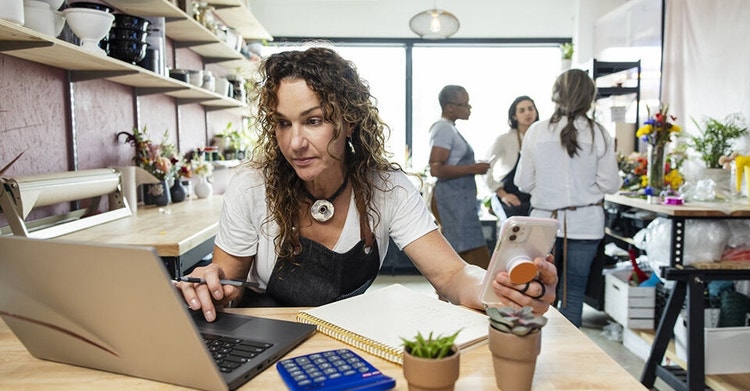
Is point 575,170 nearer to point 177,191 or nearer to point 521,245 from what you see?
point 521,245

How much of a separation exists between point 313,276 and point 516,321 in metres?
0.71

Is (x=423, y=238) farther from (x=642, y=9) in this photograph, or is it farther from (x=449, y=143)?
(x=642, y=9)

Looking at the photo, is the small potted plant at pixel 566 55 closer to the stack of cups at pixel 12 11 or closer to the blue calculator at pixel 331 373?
the stack of cups at pixel 12 11

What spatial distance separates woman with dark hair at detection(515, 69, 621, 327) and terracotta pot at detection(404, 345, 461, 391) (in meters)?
2.05

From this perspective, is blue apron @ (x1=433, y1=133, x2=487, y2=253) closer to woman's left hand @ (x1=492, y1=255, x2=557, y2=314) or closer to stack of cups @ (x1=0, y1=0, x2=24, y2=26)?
woman's left hand @ (x1=492, y1=255, x2=557, y2=314)

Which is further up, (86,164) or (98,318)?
(86,164)

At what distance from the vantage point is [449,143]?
3184 mm

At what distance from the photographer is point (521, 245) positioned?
0.87 metres

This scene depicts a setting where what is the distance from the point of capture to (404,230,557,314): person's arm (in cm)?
94

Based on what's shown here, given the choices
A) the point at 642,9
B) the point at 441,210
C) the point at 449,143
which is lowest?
the point at 441,210

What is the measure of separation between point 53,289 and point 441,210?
2.74 metres

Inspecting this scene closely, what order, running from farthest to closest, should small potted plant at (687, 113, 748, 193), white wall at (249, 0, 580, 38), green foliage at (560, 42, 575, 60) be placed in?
white wall at (249, 0, 580, 38), green foliage at (560, 42, 575, 60), small potted plant at (687, 113, 748, 193)

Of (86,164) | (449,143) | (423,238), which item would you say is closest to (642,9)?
(449,143)

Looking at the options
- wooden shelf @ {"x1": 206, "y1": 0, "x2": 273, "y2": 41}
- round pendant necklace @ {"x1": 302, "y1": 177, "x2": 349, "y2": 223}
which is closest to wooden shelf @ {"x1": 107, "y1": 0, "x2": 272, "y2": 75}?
wooden shelf @ {"x1": 206, "y1": 0, "x2": 273, "y2": 41}
